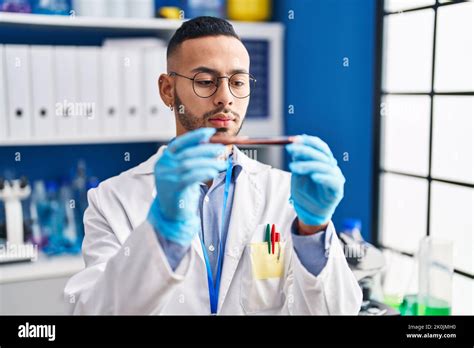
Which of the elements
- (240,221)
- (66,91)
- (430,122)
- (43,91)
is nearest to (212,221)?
(240,221)

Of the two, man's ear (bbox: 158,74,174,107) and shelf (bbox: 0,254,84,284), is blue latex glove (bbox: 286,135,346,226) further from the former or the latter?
shelf (bbox: 0,254,84,284)

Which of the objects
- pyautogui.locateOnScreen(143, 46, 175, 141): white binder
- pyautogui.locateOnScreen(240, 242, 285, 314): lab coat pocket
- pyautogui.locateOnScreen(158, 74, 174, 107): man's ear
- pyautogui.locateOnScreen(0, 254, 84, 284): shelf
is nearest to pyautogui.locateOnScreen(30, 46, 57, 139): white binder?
pyautogui.locateOnScreen(143, 46, 175, 141): white binder

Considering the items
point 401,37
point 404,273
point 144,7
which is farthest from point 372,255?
point 144,7

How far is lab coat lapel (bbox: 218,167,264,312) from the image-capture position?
0.81 metres

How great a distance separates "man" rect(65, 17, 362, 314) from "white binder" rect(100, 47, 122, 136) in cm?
46

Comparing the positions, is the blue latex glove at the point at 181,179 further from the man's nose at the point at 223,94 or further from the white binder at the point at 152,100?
the white binder at the point at 152,100

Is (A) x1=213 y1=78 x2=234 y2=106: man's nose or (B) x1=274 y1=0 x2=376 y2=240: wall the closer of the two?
(A) x1=213 y1=78 x2=234 y2=106: man's nose

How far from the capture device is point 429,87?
94 cm

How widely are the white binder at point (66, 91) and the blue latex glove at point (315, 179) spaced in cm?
65

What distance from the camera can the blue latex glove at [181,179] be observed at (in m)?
0.70

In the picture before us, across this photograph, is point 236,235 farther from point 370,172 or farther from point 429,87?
point 429,87

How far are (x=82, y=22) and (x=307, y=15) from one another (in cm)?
53

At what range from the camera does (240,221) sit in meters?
0.83

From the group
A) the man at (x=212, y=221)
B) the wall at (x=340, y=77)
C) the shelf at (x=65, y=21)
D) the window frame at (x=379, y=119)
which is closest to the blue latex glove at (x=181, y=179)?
the man at (x=212, y=221)
